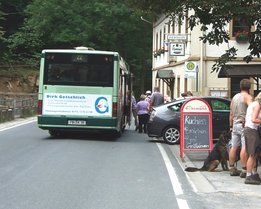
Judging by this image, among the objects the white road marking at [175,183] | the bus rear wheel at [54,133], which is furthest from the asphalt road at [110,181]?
the bus rear wheel at [54,133]

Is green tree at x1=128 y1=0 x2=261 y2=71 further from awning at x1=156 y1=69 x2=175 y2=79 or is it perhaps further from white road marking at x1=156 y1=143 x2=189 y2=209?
awning at x1=156 y1=69 x2=175 y2=79

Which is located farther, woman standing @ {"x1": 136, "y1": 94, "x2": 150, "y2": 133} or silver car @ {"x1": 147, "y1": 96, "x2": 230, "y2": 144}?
woman standing @ {"x1": 136, "y1": 94, "x2": 150, "y2": 133}

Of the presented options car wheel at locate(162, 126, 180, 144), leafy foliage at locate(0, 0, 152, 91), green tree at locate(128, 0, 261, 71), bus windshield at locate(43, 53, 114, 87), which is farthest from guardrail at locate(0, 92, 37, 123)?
green tree at locate(128, 0, 261, 71)

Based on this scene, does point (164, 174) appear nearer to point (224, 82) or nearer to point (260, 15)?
point (260, 15)

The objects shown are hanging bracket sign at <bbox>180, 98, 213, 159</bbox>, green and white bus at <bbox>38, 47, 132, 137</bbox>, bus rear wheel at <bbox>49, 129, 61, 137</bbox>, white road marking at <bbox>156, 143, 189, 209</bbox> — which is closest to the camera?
white road marking at <bbox>156, 143, 189, 209</bbox>

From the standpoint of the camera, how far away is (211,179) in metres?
10.5

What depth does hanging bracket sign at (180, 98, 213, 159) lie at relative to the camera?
44.4 ft

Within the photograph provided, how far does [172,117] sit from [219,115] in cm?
145

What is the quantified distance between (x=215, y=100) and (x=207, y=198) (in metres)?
9.45

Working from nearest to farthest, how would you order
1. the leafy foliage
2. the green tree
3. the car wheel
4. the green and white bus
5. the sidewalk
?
the sidewalk, the green tree, the green and white bus, the car wheel, the leafy foliage

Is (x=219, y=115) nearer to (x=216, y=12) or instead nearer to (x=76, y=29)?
(x=216, y=12)

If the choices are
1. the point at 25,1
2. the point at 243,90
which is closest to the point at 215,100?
the point at 243,90

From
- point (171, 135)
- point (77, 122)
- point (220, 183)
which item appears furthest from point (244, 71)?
point (220, 183)

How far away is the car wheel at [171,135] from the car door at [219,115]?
1204 millimetres
